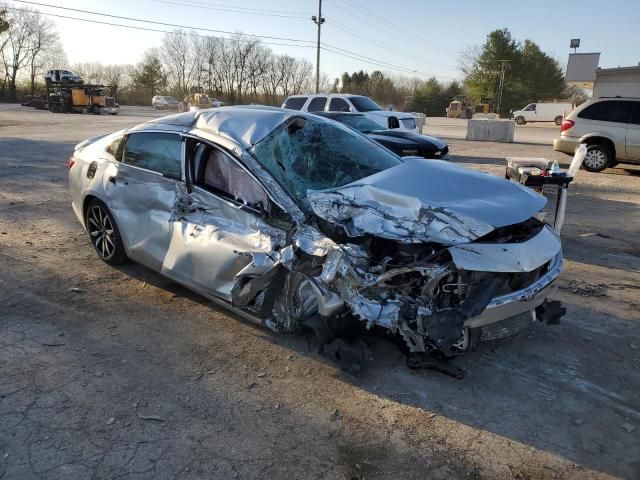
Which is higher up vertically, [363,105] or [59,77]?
[59,77]

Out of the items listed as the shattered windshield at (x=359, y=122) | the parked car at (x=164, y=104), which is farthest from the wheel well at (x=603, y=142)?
the parked car at (x=164, y=104)

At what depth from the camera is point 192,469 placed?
245cm

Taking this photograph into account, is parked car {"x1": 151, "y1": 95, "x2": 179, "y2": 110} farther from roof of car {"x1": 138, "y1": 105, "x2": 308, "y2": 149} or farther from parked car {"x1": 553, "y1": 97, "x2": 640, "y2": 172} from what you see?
roof of car {"x1": 138, "y1": 105, "x2": 308, "y2": 149}

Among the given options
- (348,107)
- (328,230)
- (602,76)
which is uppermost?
(602,76)

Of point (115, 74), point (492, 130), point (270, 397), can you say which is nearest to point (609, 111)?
point (492, 130)

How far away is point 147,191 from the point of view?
4.30 meters

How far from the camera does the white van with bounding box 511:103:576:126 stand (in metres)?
42.3

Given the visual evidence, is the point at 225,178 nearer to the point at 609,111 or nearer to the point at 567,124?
the point at 567,124

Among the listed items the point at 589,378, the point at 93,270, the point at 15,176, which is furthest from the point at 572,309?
the point at 15,176

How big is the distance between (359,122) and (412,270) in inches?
351

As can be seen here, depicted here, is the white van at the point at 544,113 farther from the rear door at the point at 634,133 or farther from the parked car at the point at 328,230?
the parked car at the point at 328,230

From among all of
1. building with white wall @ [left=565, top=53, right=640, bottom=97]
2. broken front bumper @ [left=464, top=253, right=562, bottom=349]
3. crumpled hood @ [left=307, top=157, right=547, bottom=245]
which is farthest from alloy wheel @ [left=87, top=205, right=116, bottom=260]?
building with white wall @ [left=565, top=53, right=640, bottom=97]

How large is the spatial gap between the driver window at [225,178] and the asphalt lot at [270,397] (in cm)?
106

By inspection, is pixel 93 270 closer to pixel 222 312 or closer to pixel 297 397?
pixel 222 312
